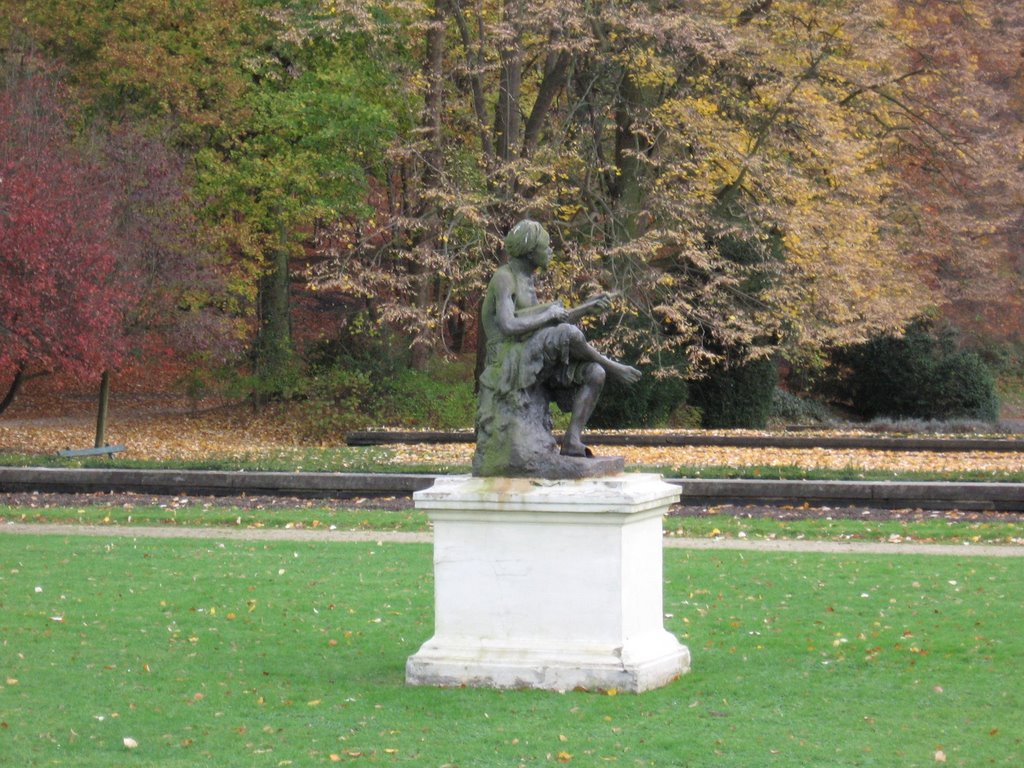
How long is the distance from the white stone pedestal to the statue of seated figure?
0.49ft

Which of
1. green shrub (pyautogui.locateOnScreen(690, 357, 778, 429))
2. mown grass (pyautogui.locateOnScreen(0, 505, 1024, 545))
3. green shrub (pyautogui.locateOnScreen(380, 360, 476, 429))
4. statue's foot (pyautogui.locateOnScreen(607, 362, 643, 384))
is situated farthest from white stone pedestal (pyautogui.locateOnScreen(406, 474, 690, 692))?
green shrub (pyautogui.locateOnScreen(690, 357, 778, 429))

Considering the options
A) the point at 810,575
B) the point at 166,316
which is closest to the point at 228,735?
the point at 810,575

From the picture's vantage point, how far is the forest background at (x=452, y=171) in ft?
88.4

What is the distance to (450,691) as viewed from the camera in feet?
26.6

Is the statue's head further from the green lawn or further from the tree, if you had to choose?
the tree

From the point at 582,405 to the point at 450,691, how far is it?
188cm

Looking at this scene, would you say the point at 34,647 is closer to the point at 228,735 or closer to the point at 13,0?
the point at 228,735

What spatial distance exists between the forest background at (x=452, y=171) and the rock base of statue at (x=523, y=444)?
16.2m

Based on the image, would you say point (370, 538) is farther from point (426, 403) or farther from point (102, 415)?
point (426, 403)

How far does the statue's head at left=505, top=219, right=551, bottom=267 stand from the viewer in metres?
8.79

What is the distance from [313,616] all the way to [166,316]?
17.7m

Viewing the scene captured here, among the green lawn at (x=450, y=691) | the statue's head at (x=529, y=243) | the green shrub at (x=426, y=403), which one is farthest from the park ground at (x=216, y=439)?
the statue's head at (x=529, y=243)

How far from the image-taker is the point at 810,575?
12281 mm

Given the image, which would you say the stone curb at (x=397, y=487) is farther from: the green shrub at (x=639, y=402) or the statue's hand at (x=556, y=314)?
the green shrub at (x=639, y=402)
